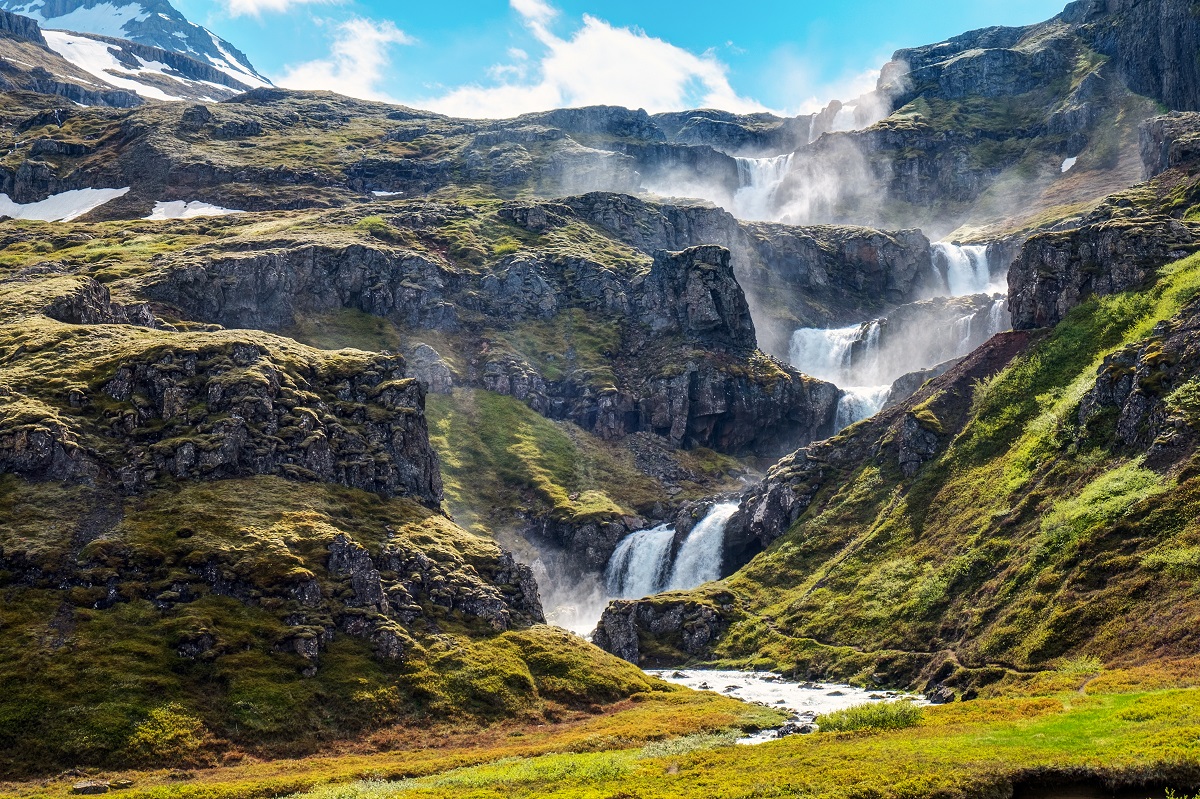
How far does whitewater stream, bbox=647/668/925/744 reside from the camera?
66625 millimetres

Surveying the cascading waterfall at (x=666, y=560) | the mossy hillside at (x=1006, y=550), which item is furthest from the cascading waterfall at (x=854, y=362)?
the mossy hillside at (x=1006, y=550)

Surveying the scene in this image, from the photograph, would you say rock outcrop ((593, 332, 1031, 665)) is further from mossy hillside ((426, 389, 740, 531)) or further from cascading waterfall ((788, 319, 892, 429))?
cascading waterfall ((788, 319, 892, 429))

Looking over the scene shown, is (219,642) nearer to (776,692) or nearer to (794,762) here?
(794,762)

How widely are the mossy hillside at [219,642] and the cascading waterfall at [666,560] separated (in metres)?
43.3

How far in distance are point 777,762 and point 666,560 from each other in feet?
291

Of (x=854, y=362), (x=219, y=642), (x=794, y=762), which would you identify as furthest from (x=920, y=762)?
(x=854, y=362)

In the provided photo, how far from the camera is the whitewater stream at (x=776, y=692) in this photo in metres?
66.6

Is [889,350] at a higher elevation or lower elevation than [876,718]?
higher

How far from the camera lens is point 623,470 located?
531 feet

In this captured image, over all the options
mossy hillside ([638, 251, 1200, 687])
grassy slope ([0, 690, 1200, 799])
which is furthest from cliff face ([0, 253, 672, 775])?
mossy hillside ([638, 251, 1200, 687])

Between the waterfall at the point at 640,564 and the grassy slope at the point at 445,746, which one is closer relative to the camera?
the grassy slope at the point at 445,746

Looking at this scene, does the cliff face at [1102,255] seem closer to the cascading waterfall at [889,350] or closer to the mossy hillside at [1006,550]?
the mossy hillside at [1006,550]

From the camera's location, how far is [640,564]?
131 m

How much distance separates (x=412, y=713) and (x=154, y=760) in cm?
1840
